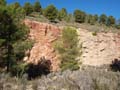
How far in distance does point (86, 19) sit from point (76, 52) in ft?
140

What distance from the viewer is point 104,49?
45688 millimetres

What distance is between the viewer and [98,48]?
45.2 meters

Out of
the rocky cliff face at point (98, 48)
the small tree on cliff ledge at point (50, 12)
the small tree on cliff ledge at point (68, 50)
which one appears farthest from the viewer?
the small tree on cliff ledge at point (50, 12)

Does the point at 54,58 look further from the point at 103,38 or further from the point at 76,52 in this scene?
the point at 103,38

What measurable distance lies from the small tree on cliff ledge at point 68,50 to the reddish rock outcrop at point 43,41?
4.83 meters

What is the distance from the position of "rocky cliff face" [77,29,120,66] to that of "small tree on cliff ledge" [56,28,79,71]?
8.51 metres

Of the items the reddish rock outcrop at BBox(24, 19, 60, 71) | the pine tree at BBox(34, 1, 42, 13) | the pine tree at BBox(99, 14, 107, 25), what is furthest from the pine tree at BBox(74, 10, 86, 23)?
the reddish rock outcrop at BBox(24, 19, 60, 71)

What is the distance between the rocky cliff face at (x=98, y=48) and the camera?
44000 millimetres

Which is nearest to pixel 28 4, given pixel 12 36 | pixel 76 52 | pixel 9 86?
pixel 76 52

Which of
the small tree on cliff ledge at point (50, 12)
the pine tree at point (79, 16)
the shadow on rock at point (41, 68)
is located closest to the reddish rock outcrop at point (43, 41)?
the shadow on rock at point (41, 68)

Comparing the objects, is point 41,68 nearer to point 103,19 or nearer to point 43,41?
point 43,41

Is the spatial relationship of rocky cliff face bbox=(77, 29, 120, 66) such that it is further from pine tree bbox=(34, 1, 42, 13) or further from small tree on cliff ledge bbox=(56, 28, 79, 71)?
pine tree bbox=(34, 1, 42, 13)

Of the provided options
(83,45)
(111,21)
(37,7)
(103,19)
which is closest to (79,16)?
(37,7)

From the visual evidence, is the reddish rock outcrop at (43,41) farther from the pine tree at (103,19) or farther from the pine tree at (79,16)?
the pine tree at (103,19)
